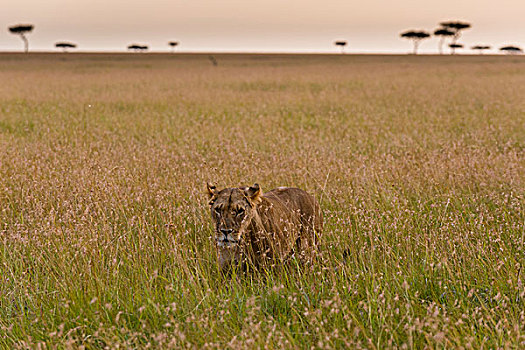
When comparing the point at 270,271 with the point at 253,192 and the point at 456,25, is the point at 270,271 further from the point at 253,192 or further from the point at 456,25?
the point at 456,25

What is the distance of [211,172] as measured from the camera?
7625mm

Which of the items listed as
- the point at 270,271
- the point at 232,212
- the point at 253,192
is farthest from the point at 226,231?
the point at 270,271

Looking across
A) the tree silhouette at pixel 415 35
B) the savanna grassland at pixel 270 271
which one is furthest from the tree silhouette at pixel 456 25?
the savanna grassland at pixel 270 271

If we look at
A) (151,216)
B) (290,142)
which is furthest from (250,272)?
(290,142)

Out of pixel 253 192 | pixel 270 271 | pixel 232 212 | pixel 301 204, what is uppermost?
pixel 253 192

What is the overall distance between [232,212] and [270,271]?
0.78 meters

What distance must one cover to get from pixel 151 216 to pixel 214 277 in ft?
5.73

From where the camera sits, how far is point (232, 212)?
3.86 metres

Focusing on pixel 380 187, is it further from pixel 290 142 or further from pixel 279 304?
pixel 290 142

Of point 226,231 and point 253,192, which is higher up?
point 253,192

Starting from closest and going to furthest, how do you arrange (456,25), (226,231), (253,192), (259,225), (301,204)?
(226,231) → (253,192) → (259,225) → (301,204) → (456,25)

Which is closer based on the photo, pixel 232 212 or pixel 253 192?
pixel 232 212

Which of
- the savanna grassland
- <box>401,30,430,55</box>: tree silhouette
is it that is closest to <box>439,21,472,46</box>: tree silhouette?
<box>401,30,430,55</box>: tree silhouette

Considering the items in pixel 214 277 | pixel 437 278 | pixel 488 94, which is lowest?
pixel 214 277
